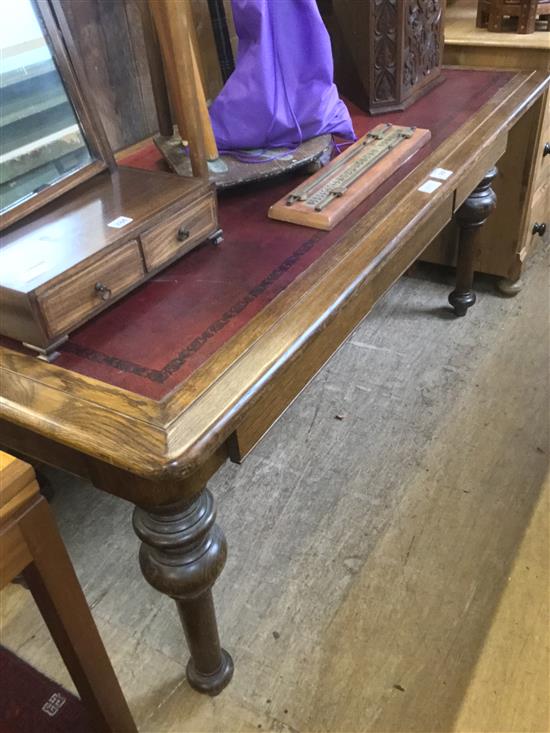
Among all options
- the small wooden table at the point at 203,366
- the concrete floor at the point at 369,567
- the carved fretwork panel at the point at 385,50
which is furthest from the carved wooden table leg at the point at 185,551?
the carved fretwork panel at the point at 385,50

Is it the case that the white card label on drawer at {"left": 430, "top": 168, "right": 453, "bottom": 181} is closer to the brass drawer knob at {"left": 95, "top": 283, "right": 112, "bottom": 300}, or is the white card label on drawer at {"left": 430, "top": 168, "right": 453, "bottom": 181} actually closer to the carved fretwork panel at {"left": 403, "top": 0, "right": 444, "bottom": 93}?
the carved fretwork panel at {"left": 403, "top": 0, "right": 444, "bottom": 93}

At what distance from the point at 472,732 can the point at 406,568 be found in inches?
12.7

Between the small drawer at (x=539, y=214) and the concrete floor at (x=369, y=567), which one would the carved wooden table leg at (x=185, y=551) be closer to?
the concrete floor at (x=369, y=567)

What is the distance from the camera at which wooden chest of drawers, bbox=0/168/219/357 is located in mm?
807

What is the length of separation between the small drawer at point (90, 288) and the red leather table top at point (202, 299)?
36 millimetres

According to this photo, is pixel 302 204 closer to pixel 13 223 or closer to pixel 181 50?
pixel 181 50

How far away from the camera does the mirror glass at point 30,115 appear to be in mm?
931

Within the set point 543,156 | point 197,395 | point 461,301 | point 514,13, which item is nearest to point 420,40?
point 514,13

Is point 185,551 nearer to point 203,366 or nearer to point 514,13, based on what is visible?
point 203,366

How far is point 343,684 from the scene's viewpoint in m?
1.20

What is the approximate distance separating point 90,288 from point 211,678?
0.71m

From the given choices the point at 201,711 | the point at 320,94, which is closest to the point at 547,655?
the point at 201,711

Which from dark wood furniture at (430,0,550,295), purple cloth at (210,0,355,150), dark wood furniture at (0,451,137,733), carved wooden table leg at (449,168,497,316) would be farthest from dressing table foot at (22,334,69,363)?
dark wood furniture at (430,0,550,295)

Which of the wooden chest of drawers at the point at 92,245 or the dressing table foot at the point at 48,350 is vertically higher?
the wooden chest of drawers at the point at 92,245
